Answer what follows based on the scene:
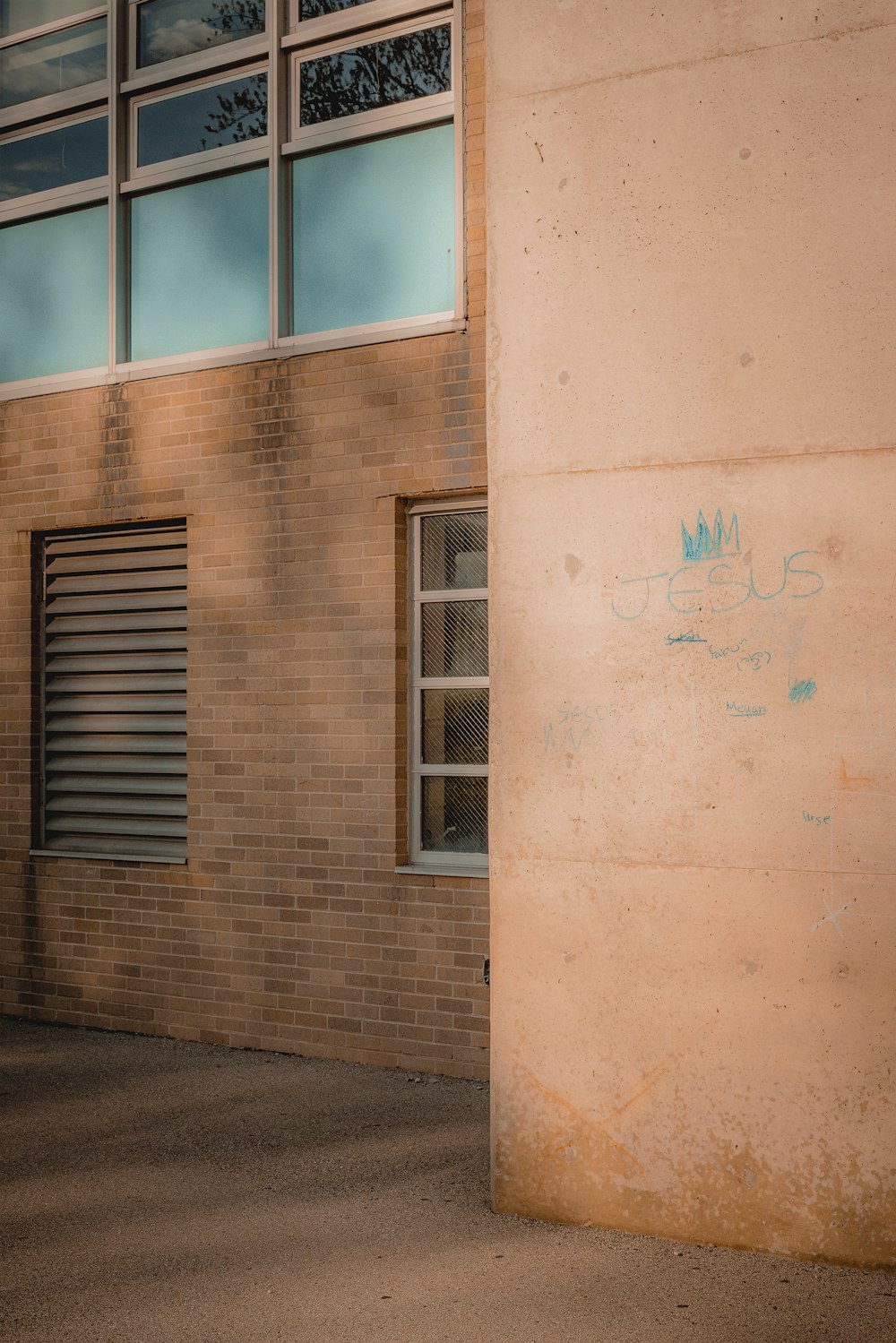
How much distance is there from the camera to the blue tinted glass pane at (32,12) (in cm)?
892

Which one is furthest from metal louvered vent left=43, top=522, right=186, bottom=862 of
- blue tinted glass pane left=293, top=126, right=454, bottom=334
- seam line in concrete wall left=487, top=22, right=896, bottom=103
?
seam line in concrete wall left=487, top=22, right=896, bottom=103

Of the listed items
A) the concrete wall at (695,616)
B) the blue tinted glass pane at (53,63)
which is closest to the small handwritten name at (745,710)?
the concrete wall at (695,616)

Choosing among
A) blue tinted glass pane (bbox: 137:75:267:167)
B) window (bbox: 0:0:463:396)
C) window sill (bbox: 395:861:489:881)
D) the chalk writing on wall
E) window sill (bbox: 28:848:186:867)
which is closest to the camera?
the chalk writing on wall

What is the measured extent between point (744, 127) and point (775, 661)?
74.3 inches

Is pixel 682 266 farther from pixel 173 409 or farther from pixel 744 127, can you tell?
pixel 173 409

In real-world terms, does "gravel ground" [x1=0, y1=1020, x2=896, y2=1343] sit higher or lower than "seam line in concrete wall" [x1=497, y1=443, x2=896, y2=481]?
lower

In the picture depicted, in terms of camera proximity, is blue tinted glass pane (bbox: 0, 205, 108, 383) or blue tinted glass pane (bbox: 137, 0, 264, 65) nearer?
blue tinted glass pane (bbox: 137, 0, 264, 65)

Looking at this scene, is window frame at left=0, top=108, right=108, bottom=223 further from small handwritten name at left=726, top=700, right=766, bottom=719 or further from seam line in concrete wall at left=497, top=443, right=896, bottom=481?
small handwritten name at left=726, top=700, right=766, bottom=719

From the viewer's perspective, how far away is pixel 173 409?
8367 mm

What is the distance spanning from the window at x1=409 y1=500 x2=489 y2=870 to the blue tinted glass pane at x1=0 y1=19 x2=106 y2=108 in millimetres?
4037

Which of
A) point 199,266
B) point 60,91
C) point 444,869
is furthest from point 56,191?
point 444,869

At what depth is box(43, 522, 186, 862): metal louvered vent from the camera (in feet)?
28.0

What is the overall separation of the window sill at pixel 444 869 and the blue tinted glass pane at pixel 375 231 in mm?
3102

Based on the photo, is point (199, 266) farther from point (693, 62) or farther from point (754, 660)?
point (754, 660)
